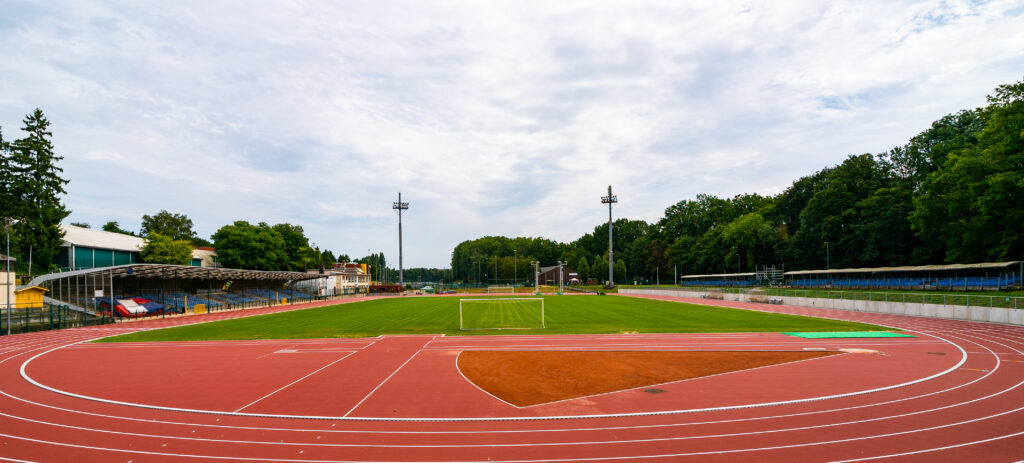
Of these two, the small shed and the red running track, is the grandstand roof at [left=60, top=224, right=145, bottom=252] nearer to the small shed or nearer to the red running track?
the small shed

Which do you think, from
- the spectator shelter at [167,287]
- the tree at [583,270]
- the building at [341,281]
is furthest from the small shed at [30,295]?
the tree at [583,270]

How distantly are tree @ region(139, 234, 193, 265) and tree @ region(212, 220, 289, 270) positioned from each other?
9.66 m

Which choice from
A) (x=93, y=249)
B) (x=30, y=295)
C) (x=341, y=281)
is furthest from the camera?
(x=341, y=281)

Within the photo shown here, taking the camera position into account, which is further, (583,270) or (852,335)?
(583,270)

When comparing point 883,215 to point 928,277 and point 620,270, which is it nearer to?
point 928,277

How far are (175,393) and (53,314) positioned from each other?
25.7 m

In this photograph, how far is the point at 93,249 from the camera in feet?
177

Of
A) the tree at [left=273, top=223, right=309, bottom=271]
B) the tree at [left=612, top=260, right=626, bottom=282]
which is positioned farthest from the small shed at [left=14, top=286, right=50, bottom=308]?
the tree at [left=612, top=260, right=626, bottom=282]

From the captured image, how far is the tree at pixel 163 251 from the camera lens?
5831 centimetres

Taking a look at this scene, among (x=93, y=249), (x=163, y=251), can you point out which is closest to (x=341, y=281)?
(x=163, y=251)

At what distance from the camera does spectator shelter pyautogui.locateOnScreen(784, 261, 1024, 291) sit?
39.3 m

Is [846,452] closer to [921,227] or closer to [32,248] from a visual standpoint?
[921,227]

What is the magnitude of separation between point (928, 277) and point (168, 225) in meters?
112

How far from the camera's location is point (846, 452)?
8.01 meters
